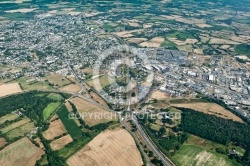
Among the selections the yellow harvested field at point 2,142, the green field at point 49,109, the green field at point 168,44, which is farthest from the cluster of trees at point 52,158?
the green field at point 168,44

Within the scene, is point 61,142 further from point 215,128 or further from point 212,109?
point 212,109

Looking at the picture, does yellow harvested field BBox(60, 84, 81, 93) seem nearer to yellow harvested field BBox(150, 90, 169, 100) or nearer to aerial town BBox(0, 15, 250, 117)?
aerial town BBox(0, 15, 250, 117)

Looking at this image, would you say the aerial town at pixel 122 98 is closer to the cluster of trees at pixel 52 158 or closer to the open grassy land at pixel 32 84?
the cluster of trees at pixel 52 158

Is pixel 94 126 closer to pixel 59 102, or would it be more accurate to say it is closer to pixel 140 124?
pixel 140 124

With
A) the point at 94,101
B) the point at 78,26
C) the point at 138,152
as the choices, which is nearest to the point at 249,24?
the point at 78,26

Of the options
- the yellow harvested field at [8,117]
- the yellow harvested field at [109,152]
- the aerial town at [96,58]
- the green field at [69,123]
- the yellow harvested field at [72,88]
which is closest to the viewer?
the yellow harvested field at [109,152]

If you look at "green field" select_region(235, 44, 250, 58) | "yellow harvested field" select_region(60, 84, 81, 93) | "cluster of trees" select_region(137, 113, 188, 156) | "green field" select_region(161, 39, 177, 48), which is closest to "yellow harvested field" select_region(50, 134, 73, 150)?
"cluster of trees" select_region(137, 113, 188, 156)
